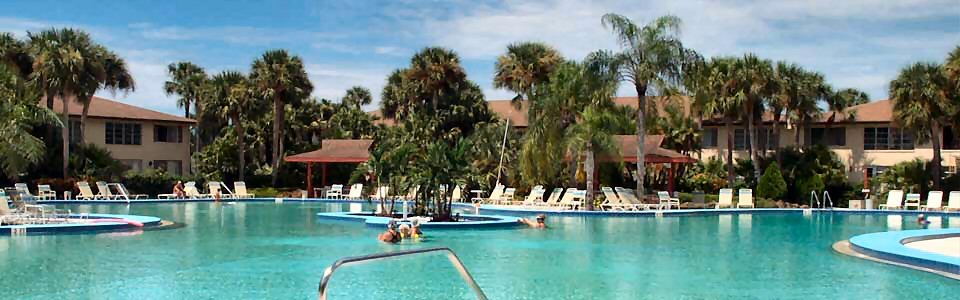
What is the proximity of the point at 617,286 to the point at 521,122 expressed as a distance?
122 feet

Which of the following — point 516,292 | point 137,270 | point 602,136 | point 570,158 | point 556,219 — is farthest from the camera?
point 570,158

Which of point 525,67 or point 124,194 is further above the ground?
point 525,67

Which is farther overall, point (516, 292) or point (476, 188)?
point (476, 188)

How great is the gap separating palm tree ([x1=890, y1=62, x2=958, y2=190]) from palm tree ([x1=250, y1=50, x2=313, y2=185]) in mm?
24342

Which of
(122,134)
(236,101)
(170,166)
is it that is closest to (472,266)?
(236,101)

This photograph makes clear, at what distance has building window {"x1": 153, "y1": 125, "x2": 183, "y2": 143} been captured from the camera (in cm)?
4853

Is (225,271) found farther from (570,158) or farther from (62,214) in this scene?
(570,158)

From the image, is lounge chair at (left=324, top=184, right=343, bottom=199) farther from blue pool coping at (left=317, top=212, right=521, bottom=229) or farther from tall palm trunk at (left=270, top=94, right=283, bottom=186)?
blue pool coping at (left=317, top=212, right=521, bottom=229)

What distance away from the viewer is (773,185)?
35.7 meters

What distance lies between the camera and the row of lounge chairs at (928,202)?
31250mm

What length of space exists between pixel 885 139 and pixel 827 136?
7.70 ft

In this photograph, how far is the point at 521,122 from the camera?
164 feet

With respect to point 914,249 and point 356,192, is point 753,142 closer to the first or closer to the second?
point 356,192

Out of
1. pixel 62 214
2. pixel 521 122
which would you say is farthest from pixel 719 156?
pixel 62 214
